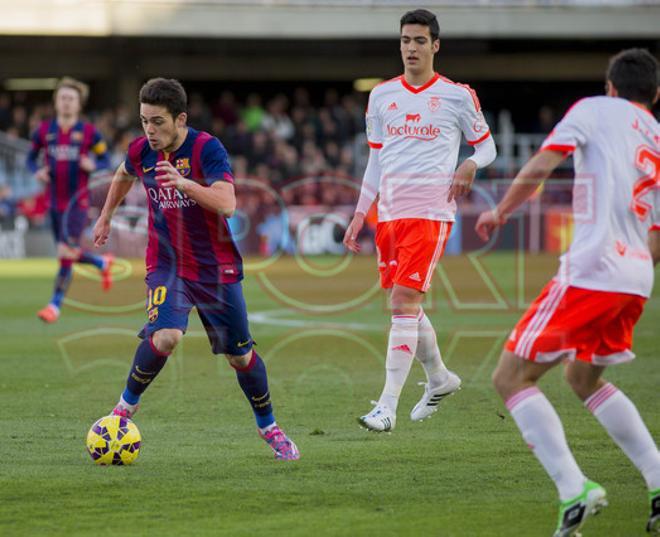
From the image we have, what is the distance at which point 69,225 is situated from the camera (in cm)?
1495

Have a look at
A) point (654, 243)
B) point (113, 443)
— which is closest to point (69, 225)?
point (113, 443)

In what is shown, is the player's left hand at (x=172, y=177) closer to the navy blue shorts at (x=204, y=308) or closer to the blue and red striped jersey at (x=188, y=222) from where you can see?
the blue and red striped jersey at (x=188, y=222)

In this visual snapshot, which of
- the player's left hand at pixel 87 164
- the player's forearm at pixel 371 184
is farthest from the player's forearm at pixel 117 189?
the player's left hand at pixel 87 164

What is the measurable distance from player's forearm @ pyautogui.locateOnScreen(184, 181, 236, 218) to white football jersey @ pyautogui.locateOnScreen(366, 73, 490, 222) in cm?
180

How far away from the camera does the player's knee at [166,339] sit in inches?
281

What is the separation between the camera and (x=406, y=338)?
27.6ft

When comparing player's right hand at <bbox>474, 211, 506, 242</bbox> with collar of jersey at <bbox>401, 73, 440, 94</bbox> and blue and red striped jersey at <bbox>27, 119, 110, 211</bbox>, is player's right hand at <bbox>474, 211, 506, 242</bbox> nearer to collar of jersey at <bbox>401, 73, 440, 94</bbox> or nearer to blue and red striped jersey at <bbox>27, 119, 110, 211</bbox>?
collar of jersey at <bbox>401, 73, 440, 94</bbox>

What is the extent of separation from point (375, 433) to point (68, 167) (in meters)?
8.21

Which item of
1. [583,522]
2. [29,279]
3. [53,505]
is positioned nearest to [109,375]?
[53,505]

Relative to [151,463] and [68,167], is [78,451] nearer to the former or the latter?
[151,463]

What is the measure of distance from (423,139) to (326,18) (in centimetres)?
2460

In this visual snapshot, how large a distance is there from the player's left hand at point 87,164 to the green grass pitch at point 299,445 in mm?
1812

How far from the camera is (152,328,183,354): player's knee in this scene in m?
7.13

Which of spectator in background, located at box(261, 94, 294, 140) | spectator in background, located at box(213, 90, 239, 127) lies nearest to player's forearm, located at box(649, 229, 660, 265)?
spectator in background, located at box(261, 94, 294, 140)
